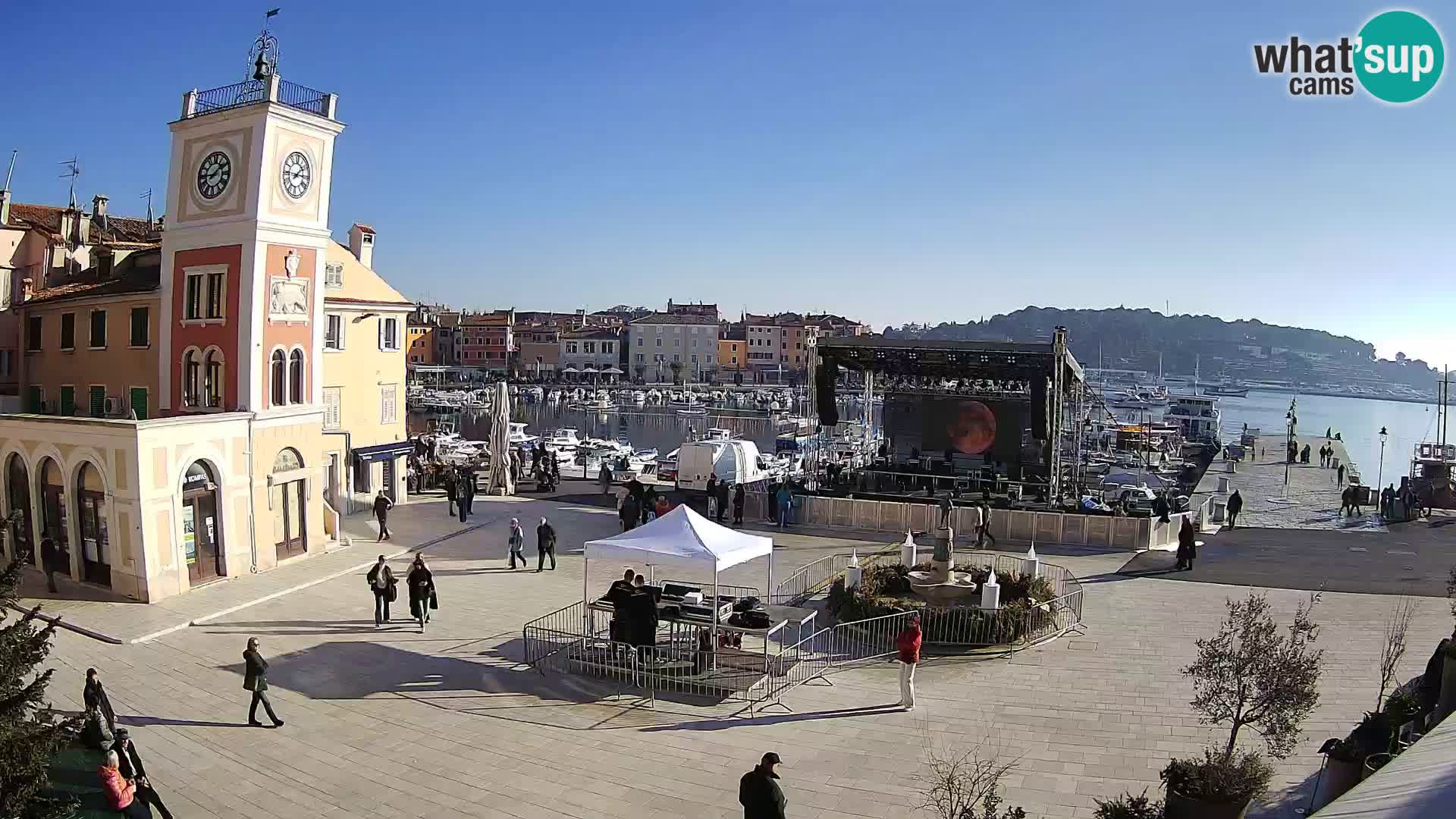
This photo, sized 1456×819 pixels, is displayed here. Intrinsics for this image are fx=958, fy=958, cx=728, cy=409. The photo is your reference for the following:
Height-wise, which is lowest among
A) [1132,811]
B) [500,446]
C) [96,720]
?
[96,720]

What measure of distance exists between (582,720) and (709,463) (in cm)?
2488

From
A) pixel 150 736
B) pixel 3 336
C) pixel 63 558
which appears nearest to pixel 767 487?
pixel 63 558

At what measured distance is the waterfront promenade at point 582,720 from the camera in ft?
33.6

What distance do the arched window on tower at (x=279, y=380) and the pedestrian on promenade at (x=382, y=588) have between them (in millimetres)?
7974

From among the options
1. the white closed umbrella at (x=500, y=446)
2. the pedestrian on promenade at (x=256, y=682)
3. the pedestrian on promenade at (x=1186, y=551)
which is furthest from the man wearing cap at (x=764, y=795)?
the white closed umbrella at (x=500, y=446)

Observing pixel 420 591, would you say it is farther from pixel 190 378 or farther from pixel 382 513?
pixel 190 378

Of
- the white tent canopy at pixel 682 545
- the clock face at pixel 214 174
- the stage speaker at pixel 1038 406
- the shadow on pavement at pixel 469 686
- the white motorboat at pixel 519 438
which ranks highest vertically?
the clock face at pixel 214 174

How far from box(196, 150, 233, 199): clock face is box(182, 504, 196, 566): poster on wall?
7.76 meters

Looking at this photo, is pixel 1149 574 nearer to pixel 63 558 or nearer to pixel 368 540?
pixel 368 540

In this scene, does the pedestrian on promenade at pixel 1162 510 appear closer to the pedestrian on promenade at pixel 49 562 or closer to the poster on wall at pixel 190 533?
the poster on wall at pixel 190 533

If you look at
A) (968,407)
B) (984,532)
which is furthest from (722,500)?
(968,407)

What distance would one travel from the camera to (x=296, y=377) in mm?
23625

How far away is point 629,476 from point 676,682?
95.6ft

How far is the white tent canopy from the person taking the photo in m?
14.8
